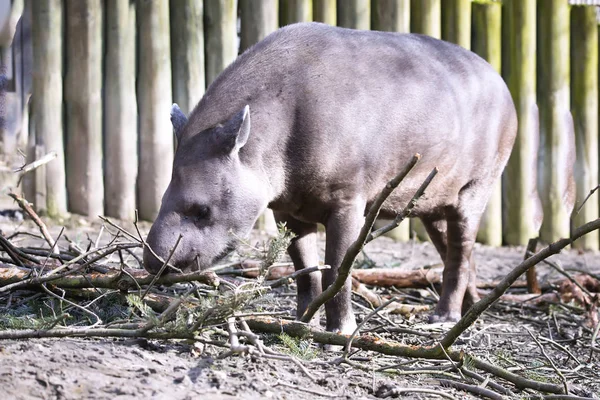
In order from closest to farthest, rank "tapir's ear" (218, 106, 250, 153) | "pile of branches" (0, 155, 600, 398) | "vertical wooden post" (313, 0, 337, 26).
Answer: "pile of branches" (0, 155, 600, 398)
"tapir's ear" (218, 106, 250, 153)
"vertical wooden post" (313, 0, 337, 26)

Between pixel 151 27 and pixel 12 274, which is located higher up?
pixel 151 27

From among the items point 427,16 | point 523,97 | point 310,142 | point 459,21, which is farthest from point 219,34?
point 310,142

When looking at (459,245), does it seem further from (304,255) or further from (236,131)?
(236,131)

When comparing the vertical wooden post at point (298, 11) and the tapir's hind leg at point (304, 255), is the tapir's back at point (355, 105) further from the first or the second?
the vertical wooden post at point (298, 11)

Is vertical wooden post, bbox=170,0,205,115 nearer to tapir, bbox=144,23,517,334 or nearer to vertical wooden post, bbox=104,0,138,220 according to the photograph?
vertical wooden post, bbox=104,0,138,220

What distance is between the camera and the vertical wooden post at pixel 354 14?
7309 millimetres

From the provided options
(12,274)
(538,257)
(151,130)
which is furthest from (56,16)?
(538,257)

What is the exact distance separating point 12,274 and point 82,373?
1.10m

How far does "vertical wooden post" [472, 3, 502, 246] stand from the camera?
7602mm

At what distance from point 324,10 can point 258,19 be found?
58cm

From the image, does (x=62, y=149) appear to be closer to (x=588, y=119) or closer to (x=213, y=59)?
(x=213, y=59)

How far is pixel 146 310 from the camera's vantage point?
2.91 metres

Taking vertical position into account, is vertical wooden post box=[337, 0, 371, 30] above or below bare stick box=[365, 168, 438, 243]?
above

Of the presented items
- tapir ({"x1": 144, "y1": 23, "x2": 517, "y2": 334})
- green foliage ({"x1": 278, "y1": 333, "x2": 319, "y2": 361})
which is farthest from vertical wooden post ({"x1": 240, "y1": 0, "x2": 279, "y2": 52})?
green foliage ({"x1": 278, "y1": 333, "x2": 319, "y2": 361})
